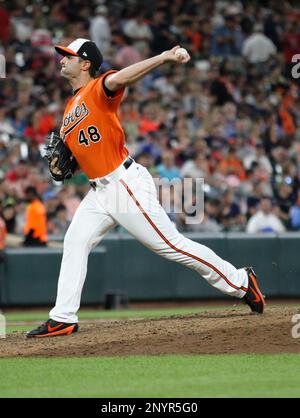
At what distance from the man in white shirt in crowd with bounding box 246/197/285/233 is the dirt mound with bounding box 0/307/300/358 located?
277 inches

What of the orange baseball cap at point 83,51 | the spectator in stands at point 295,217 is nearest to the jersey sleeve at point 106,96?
the orange baseball cap at point 83,51

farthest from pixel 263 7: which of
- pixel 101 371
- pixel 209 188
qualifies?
pixel 101 371

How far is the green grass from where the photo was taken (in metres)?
6.06

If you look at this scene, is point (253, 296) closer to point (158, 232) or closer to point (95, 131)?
point (158, 232)

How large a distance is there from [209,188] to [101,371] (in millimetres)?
9467

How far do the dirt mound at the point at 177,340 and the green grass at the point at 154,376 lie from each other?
8.4 inches

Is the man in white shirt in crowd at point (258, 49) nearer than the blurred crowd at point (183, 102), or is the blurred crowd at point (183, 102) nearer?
the blurred crowd at point (183, 102)

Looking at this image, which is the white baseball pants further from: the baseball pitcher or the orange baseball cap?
the orange baseball cap

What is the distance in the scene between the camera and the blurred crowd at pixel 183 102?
15672 mm

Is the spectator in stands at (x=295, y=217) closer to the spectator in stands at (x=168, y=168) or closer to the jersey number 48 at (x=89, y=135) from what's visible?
the spectator in stands at (x=168, y=168)

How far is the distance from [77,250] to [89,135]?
36.7 inches

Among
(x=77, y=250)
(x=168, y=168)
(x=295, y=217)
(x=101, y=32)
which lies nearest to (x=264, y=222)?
(x=295, y=217)
